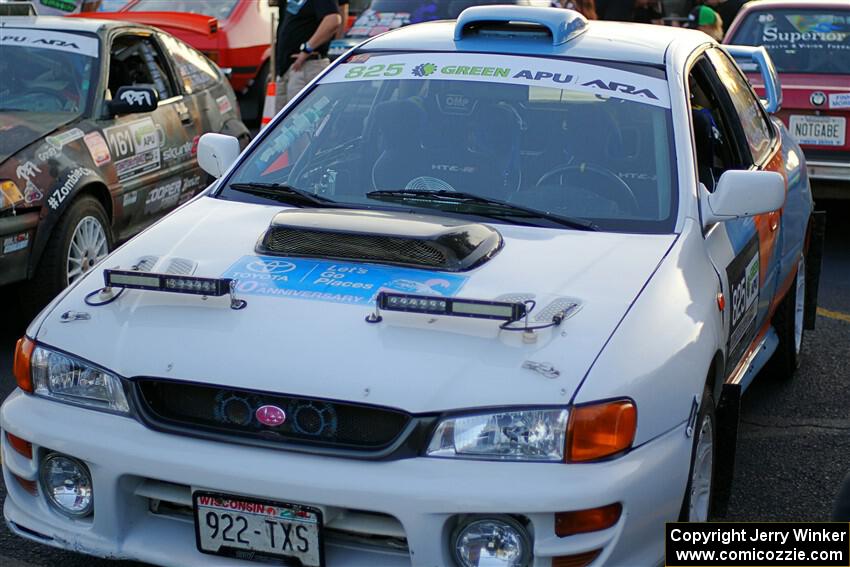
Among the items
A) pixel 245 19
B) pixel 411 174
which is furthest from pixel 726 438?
pixel 245 19

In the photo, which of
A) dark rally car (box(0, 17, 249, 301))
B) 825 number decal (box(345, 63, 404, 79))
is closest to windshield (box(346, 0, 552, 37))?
dark rally car (box(0, 17, 249, 301))

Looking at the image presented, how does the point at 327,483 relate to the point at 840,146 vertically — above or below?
above

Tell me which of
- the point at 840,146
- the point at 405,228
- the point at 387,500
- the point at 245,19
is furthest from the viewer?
the point at 245,19

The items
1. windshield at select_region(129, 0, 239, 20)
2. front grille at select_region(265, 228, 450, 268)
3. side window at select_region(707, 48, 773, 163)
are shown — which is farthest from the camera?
windshield at select_region(129, 0, 239, 20)

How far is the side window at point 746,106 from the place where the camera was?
16.7ft

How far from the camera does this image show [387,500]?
297 cm

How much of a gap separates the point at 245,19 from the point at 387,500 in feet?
35.6

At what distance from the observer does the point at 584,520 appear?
3.02m

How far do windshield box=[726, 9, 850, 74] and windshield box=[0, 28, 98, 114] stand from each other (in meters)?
4.80

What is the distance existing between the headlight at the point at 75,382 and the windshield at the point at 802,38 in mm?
6851

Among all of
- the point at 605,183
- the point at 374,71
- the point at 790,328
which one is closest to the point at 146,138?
the point at 374,71

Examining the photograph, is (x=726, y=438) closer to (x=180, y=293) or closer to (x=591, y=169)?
(x=591, y=169)

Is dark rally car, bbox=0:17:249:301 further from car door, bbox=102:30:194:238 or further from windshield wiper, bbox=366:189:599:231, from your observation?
windshield wiper, bbox=366:189:599:231

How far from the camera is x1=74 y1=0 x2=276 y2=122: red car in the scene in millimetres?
12555
